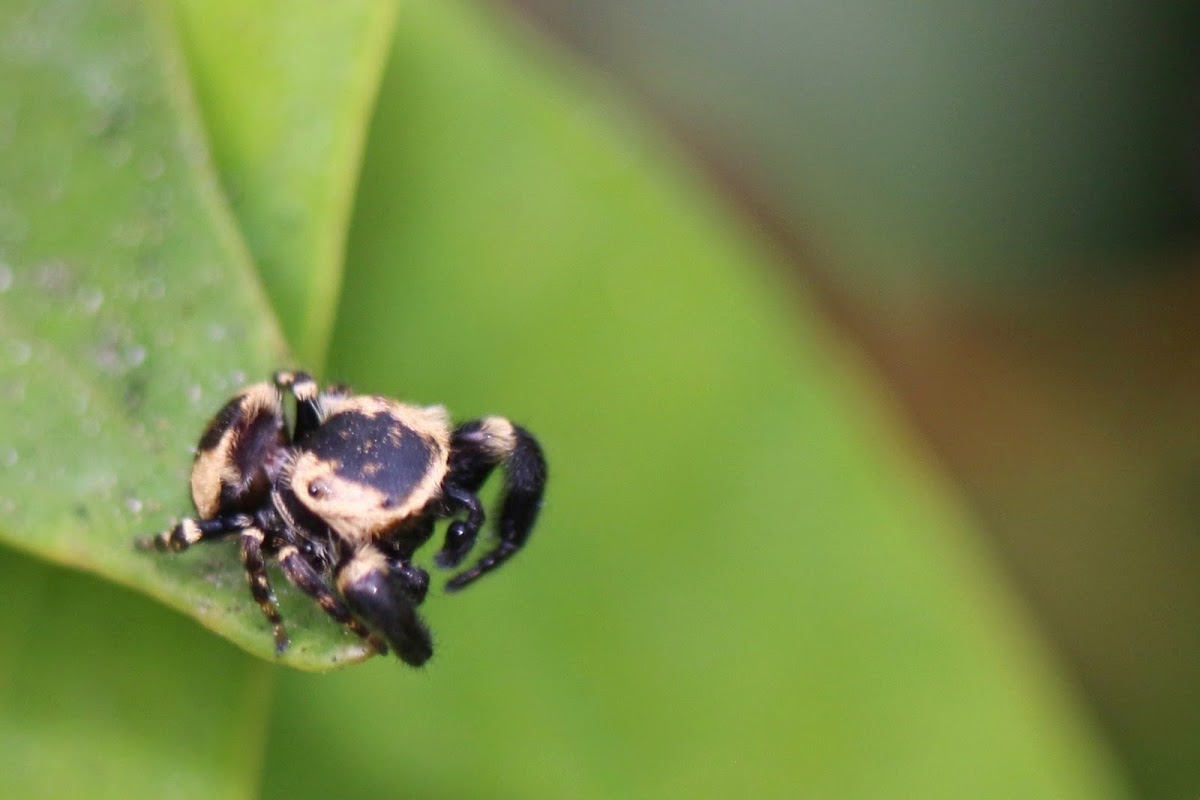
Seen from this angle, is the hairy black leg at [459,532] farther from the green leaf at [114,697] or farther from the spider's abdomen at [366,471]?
the green leaf at [114,697]

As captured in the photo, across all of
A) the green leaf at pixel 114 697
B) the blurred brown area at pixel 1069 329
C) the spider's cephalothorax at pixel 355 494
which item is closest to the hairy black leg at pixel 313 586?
the spider's cephalothorax at pixel 355 494

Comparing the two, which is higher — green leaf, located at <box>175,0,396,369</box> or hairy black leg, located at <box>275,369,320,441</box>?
green leaf, located at <box>175,0,396,369</box>

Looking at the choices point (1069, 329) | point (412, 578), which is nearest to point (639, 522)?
point (412, 578)

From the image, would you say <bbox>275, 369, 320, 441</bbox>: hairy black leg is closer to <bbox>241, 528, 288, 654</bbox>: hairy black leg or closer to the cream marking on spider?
the cream marking on spider

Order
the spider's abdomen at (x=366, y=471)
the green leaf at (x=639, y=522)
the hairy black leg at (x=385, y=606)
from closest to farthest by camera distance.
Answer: the hairy black leg at (x=385, y=606) → the spider's abdomen at (x=366, y=471) → the green leaf at (x=639, y=522)

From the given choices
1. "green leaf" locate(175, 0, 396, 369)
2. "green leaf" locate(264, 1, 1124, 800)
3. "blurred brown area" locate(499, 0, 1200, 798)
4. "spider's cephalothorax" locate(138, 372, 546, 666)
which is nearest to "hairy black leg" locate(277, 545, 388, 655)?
"spider's cephalothorax" locate(138, 372, 546, 666)

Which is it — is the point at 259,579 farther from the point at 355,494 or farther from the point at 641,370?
the point at 641,370

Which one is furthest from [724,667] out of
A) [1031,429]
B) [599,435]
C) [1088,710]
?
[1031,429]
